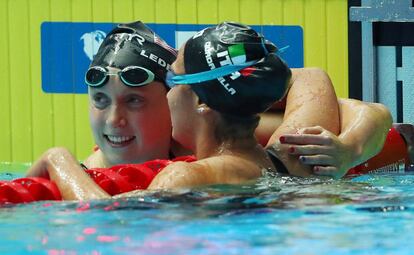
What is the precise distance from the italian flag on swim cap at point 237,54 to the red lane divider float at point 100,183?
510 millimetres

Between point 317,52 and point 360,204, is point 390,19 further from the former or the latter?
point 360,204

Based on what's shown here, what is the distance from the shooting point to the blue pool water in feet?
6.32

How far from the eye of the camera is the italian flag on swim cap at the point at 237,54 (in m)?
3.12

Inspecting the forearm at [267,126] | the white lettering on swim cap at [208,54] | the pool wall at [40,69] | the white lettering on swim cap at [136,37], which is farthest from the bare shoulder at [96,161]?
the pool wall at [40,69]

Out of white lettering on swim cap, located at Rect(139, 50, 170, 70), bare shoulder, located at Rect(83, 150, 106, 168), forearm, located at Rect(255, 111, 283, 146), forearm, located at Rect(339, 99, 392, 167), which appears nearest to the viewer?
forearm, located at Rect(339, 99, 392, 167)

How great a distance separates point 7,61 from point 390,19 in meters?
3.88

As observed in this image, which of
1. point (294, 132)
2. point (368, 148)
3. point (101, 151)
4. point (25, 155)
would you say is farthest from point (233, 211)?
point (25, 155)

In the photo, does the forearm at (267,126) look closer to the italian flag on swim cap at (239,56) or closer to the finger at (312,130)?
the finger at (312,130)

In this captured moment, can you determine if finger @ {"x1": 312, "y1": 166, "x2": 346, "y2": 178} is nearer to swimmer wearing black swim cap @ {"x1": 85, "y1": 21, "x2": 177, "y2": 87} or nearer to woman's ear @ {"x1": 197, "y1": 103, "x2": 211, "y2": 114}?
woman's ear @ {"x1": 197, "y1": 103, "x2": 211, "y2": 114}

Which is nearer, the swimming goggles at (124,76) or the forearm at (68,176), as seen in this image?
the forearm at (68,176)

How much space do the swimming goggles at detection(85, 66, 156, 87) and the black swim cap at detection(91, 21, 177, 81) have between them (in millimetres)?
50

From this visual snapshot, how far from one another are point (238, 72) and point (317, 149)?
0.47 m

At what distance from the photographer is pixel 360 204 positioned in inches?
103

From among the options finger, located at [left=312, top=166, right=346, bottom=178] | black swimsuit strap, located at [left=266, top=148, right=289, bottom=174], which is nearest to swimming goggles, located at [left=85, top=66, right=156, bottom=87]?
black swimsuit strap, located at [left=266, top=148, right=289, bottom=174]
